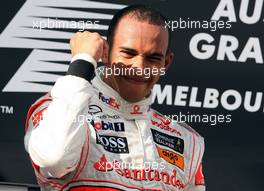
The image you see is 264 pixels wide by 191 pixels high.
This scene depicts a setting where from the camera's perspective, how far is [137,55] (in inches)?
80.0

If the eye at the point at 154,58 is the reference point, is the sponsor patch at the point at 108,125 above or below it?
below

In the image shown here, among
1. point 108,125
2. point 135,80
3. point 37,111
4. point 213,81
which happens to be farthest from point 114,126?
point 213,81

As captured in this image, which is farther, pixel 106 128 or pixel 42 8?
pixel 42 8

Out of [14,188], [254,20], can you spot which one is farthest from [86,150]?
[254,20]

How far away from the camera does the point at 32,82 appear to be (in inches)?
115

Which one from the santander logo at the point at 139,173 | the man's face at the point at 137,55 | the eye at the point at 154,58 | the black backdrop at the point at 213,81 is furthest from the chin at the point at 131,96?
the black backdrop at the point at 213,81

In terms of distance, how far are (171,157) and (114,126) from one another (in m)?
0.21

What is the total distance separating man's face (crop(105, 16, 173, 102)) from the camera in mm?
2025

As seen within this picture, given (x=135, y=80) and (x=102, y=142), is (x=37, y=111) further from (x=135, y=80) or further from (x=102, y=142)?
(x=135, y=80)

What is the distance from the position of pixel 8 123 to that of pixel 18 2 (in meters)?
0.53

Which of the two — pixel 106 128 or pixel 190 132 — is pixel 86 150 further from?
pixel 190 132

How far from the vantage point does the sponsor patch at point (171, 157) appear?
2088 mm

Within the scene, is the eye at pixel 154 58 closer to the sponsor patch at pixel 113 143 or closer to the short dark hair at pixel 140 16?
the short dark hair at pixel 140 16

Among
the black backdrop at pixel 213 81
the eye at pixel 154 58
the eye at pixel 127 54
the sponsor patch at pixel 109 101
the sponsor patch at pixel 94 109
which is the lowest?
the black backdrop at pixel 213 81
